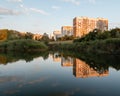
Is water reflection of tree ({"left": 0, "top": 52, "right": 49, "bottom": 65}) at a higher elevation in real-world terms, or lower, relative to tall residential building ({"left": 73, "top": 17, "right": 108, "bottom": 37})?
lower

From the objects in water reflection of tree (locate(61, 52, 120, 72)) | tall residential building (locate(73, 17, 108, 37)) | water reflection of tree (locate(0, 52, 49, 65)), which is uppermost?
tall residential building (locate(73, 17, 108, 37))

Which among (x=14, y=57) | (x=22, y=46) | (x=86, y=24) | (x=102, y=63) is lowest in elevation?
(x=14, y=57)

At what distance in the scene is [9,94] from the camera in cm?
724

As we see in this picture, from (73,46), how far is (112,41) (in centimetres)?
2359

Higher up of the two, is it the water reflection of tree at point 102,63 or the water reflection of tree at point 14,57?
the water reflection of tree at point 102,63

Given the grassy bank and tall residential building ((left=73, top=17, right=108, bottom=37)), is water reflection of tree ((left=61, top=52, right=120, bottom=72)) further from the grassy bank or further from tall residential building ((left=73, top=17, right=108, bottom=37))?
tall residential building ((left=73, top=17, right=108, bottom=37))

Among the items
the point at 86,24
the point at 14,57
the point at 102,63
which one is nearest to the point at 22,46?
the point at 14,57

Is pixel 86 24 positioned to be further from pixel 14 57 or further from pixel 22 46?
pixel 14 57

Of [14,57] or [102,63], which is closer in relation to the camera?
[102,63]

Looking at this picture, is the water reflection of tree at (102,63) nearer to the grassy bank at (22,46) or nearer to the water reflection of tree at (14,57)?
the water reflection of tree at (14,57)

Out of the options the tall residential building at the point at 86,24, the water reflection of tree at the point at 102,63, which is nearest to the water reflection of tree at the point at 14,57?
the water reflection of tree at the point at 102,63

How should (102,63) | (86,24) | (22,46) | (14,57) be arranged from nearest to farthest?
(102,63) → (14,57) → (22,46) → (86,24)

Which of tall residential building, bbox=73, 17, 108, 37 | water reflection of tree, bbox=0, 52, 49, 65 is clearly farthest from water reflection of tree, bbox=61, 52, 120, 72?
tall residential building, bbox=73, 17, 108, 37

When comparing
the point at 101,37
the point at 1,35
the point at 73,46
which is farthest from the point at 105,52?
the point at 1,35
